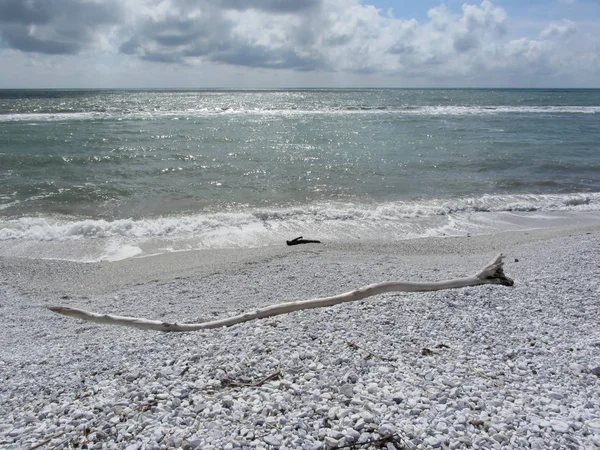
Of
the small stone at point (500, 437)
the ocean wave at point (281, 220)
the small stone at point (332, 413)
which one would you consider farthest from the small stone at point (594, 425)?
the ocean wave at point (281, 220)

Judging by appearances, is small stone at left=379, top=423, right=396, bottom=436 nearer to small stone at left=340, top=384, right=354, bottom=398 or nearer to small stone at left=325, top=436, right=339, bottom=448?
small stone at left=325, top=436, right=339, bottom=448

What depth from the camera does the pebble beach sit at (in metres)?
2.96

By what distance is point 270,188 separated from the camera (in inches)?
583

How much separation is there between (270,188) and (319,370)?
11.4 m

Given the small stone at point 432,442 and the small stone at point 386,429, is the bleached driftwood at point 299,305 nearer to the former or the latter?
the small stone at point 386,429

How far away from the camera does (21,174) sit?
16.5 meters

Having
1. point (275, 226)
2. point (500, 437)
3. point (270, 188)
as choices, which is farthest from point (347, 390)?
point (270, 188)

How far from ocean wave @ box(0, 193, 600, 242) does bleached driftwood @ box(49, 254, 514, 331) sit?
→ 4725mm

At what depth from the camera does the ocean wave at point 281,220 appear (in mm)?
10445

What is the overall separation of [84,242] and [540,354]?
30.6 feet

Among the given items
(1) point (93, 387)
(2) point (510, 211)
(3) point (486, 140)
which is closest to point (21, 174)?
(1) point (93, 387)

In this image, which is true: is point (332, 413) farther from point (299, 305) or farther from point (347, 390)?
point (299, 305)

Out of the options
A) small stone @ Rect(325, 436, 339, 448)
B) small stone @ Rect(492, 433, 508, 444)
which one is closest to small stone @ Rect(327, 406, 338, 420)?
small stone @ Rect(325, 436, 339, 448)

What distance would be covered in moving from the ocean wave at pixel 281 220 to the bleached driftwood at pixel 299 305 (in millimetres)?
4725
